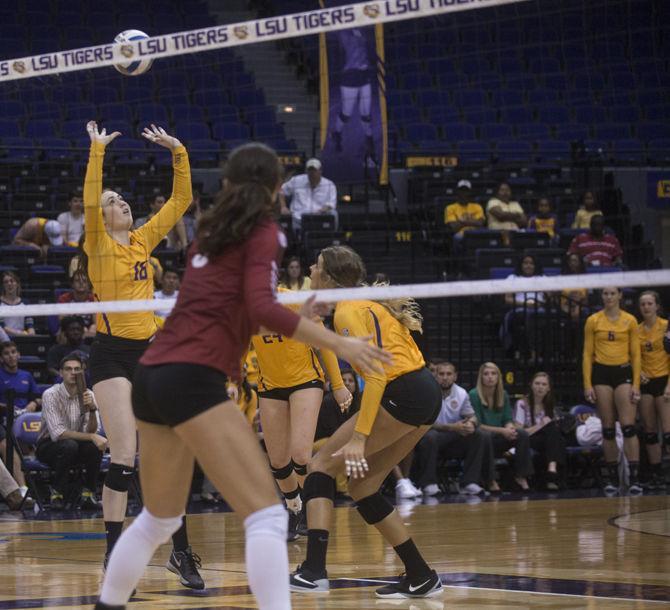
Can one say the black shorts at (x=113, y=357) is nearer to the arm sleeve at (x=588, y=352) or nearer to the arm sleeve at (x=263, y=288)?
the arm sleeve at (x=263, y=288)

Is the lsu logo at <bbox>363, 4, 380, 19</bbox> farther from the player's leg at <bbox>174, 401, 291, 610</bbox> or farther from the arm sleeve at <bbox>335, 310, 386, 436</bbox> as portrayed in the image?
the player's leg at <bbox>174, 401, 291, 610</bbox>

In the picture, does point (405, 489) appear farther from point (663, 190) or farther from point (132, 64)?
point (663, 190)

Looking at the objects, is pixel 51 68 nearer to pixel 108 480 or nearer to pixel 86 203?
pixel 86 203

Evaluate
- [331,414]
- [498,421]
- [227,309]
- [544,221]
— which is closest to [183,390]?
[227,309]

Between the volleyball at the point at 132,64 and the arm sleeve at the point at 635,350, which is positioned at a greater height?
the volleyball at the point at 132,64

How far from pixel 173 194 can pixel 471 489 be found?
633 centimetres

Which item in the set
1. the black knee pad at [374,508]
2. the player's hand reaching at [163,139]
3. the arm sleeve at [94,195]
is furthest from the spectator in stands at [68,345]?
the black knee pad at [374,508]

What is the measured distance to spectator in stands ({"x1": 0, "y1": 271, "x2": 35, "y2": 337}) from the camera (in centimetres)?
1224

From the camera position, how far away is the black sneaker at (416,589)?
5781mm

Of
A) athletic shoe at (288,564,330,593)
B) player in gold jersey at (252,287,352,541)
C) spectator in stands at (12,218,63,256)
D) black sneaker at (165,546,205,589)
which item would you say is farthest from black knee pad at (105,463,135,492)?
spectator in stands at (12,218,63,256)

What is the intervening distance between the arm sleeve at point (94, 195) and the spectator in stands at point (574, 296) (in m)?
8.23

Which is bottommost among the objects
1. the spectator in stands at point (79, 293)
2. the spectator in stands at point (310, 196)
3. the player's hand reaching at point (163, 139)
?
the spectator in stands at point (79, 293)

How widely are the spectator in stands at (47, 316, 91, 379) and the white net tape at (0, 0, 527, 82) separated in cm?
524

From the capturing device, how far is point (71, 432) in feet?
35.6
